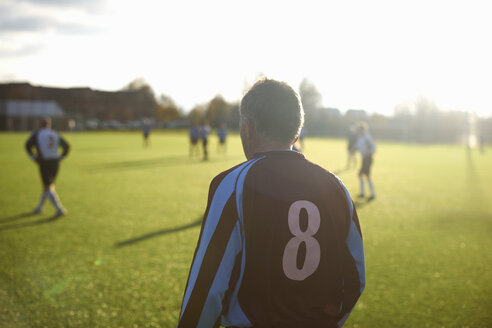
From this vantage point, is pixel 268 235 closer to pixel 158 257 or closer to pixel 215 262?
pixel 215 262

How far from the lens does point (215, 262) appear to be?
158 cm

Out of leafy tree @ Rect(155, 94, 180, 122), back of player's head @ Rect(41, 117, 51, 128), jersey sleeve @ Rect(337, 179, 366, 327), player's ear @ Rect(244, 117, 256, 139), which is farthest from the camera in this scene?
leafy tree @ Rect(155, 94, 180, 122)

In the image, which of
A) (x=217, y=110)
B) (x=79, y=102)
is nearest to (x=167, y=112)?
(x=217, y=110)

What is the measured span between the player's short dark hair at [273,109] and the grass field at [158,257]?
3.02m

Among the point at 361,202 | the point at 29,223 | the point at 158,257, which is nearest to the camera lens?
the point at 158,257

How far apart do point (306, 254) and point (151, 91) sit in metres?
110

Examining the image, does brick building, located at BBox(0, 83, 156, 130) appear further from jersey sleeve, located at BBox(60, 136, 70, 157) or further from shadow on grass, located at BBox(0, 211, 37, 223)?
jersey sleeve, located at BBox(60, 136, 70, 157)

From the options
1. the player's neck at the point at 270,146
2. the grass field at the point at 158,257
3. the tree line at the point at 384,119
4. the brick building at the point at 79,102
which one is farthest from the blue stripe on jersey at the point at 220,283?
the brick building at the point at 79,102

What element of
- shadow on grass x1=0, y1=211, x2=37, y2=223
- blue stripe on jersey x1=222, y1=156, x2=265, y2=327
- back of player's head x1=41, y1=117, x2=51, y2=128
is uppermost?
back of player's head x1=41, y1=117, x2=51, y2=128

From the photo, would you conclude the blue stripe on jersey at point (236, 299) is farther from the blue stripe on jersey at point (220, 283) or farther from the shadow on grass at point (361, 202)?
the shadow on grass at point (361, 202)

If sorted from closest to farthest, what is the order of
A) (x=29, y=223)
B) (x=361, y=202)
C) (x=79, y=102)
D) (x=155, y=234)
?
(x=155, y=234)
(x=29, y=223)
(x=361, y=202)
(x=79, y=102)

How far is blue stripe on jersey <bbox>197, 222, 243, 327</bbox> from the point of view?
158cm

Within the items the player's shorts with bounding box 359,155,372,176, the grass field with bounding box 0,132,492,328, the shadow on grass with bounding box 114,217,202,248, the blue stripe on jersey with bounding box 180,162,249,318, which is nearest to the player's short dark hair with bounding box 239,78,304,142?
the blue stripe on jersey with bounding box 180,162,249,318

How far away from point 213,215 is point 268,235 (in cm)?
27
